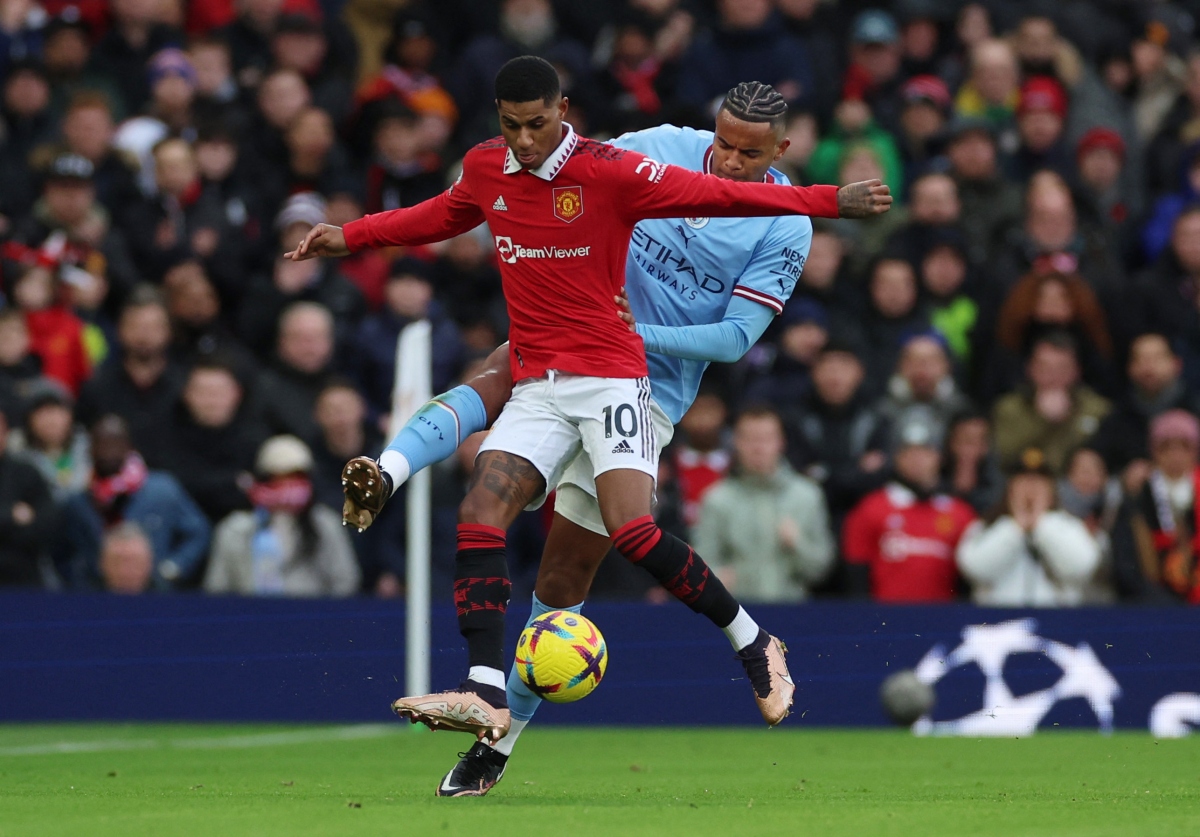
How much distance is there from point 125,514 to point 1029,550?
19.0 feet

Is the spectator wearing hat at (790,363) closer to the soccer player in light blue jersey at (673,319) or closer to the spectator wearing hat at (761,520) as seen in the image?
the spectator wearing hat at (761,520)

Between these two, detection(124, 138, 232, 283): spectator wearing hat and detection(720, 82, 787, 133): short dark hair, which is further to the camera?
detection(124, 138, 232, 283): spectator wearing hat

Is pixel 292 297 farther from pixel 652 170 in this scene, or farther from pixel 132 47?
pixel 652 170

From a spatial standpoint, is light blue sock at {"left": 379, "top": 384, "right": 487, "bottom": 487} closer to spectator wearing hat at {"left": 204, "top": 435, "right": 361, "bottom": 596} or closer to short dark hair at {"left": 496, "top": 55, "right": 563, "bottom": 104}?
short dark hair at {"left": 496, "top": 55, "right": 563, "bottom": 104}

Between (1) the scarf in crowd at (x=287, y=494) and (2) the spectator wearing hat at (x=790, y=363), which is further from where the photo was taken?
(2) the spectator wearing hat at (x=790, y=363)

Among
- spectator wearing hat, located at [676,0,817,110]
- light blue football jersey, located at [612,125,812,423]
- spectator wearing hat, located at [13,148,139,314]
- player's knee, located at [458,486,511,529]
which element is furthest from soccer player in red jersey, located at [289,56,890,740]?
spectator wearing hat, located at [676,0,817,110]

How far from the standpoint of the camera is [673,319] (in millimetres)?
8992

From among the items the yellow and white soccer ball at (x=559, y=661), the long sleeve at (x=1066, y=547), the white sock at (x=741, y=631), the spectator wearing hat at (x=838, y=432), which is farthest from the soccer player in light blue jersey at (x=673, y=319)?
the spectator wearing hat at (x=838, y=432)

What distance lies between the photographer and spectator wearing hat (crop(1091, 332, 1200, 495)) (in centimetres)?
1359

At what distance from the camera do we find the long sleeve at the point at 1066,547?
1290 centimetres

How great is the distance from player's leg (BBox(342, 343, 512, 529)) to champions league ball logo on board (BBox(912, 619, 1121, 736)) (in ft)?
16.9

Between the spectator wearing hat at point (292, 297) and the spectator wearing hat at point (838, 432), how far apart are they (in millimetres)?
3230

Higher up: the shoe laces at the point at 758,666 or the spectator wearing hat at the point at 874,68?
the spectator wearing hat at the point at 874,68

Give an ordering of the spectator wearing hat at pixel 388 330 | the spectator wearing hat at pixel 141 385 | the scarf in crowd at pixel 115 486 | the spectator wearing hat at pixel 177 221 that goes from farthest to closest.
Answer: the spectator wearing hat at pixel 177 221 → the spectator wearing hat at pixel 388 330 → the spectator wearing hat at pixel 141 385 → the scarf in crowd at pixel 115 486
